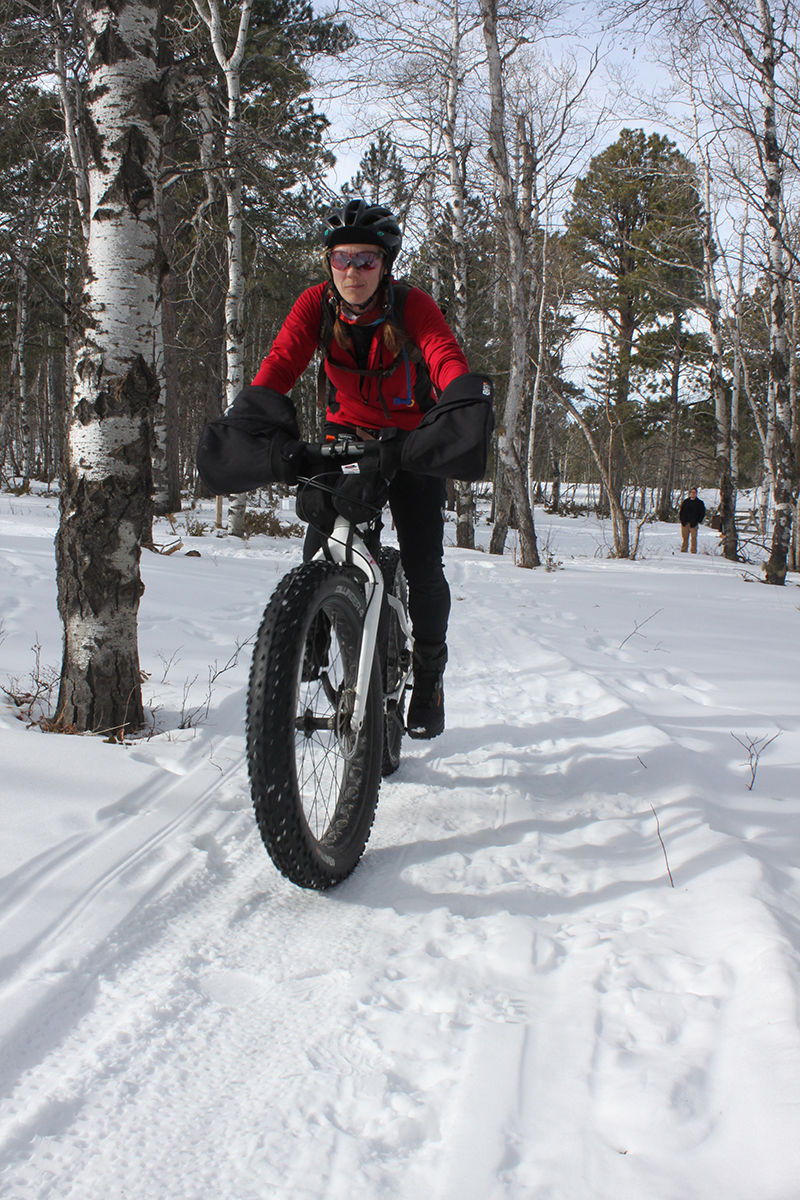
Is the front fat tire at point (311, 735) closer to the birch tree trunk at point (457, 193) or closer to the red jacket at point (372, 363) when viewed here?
the red jacket at point (372, 363)

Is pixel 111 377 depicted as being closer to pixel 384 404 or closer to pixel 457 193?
pixel 384 404

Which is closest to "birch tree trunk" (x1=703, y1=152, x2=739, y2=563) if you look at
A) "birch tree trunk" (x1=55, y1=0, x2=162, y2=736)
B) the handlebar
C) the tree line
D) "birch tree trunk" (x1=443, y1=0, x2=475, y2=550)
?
the tree line

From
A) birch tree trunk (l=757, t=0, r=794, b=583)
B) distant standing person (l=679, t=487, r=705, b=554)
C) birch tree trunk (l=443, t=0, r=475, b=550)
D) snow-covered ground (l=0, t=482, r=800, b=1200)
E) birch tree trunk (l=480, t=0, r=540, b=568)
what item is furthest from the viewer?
distant standing person (l=679, t=487, r=705, b=554)

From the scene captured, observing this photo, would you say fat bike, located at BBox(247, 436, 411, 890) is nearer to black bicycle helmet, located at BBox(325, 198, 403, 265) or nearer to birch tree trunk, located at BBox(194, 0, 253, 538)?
Result: black bicycle helmet, located at BBox(325, 198, 403, 265)

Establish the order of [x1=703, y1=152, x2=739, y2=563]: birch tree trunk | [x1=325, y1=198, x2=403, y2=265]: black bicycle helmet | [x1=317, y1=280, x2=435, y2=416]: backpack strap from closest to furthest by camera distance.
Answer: [x1=325, y1=198, x2=403, y2=265]: black bicycle helmet → [x1=317, y1=280, x2=435, y2=416]: backpack strap → [x1=703, y1=152, x2=739, y2=563]: birch tree trunk

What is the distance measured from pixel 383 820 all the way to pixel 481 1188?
1466 mm

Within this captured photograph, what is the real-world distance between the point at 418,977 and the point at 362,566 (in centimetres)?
119

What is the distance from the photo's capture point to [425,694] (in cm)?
294

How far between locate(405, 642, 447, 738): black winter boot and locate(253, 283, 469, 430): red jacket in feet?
2.98

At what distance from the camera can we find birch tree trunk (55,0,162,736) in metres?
3.03

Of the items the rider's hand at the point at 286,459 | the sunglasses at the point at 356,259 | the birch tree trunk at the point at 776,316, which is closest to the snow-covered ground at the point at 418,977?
the rider's hand at the point at 286,459

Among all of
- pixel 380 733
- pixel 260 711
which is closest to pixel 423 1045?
pixel 260 711

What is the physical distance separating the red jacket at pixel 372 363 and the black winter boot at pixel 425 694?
2.98ft

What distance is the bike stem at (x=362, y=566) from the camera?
2.20 meters
